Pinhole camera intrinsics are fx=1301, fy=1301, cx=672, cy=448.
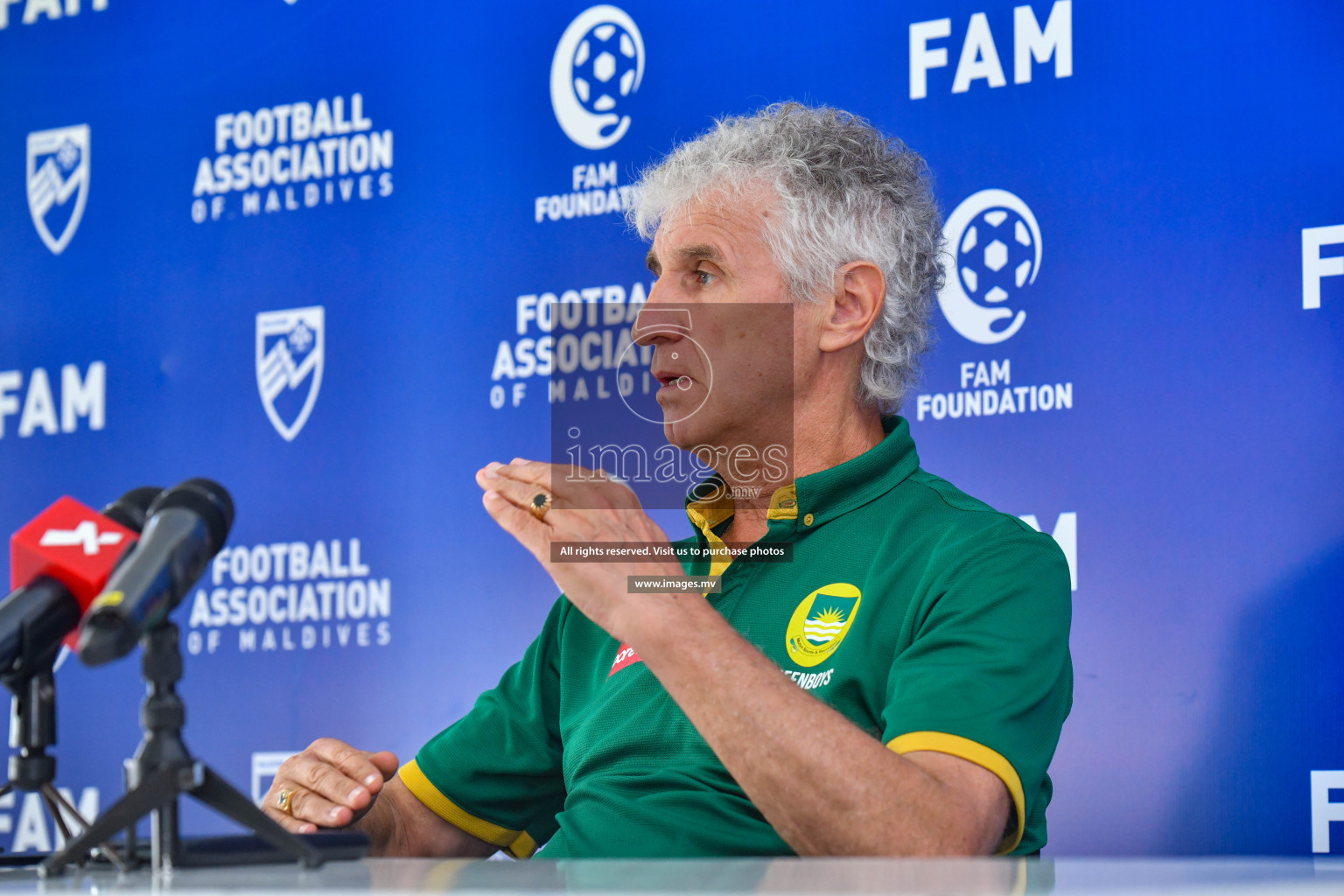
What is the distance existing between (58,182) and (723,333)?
1.95 metres

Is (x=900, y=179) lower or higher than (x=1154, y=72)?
lower

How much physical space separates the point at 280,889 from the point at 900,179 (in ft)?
3.89

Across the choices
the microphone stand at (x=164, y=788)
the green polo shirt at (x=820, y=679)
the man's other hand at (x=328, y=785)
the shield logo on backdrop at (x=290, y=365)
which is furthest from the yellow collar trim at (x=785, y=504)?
the shield logo on backdrop at (x=290, y=365)

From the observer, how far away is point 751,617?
135 centimetres

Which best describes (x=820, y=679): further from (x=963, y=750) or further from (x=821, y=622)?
(x=963, y=750)

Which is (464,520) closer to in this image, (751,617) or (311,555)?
(311,555)

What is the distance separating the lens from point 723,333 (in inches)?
58.5

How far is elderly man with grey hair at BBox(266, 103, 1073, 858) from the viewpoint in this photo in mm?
1075

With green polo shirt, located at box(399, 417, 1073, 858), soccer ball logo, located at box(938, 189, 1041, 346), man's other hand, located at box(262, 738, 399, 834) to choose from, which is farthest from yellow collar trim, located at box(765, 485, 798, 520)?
soccer ball logo, located at box(938, 189, 1041, 346)

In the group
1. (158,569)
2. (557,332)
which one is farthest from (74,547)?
(557,332)

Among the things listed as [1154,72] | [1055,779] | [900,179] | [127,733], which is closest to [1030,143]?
[1154,72]

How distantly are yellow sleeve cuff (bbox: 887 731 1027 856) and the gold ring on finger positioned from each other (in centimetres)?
35

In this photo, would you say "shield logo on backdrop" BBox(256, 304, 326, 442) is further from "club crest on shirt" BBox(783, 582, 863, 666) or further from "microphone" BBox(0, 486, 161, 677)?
"microphone" BBox(0, 486, 161, 677)

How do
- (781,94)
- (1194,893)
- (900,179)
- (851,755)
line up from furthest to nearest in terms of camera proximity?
(781,94)
(900,179)
(851,755)
(1194,893)
